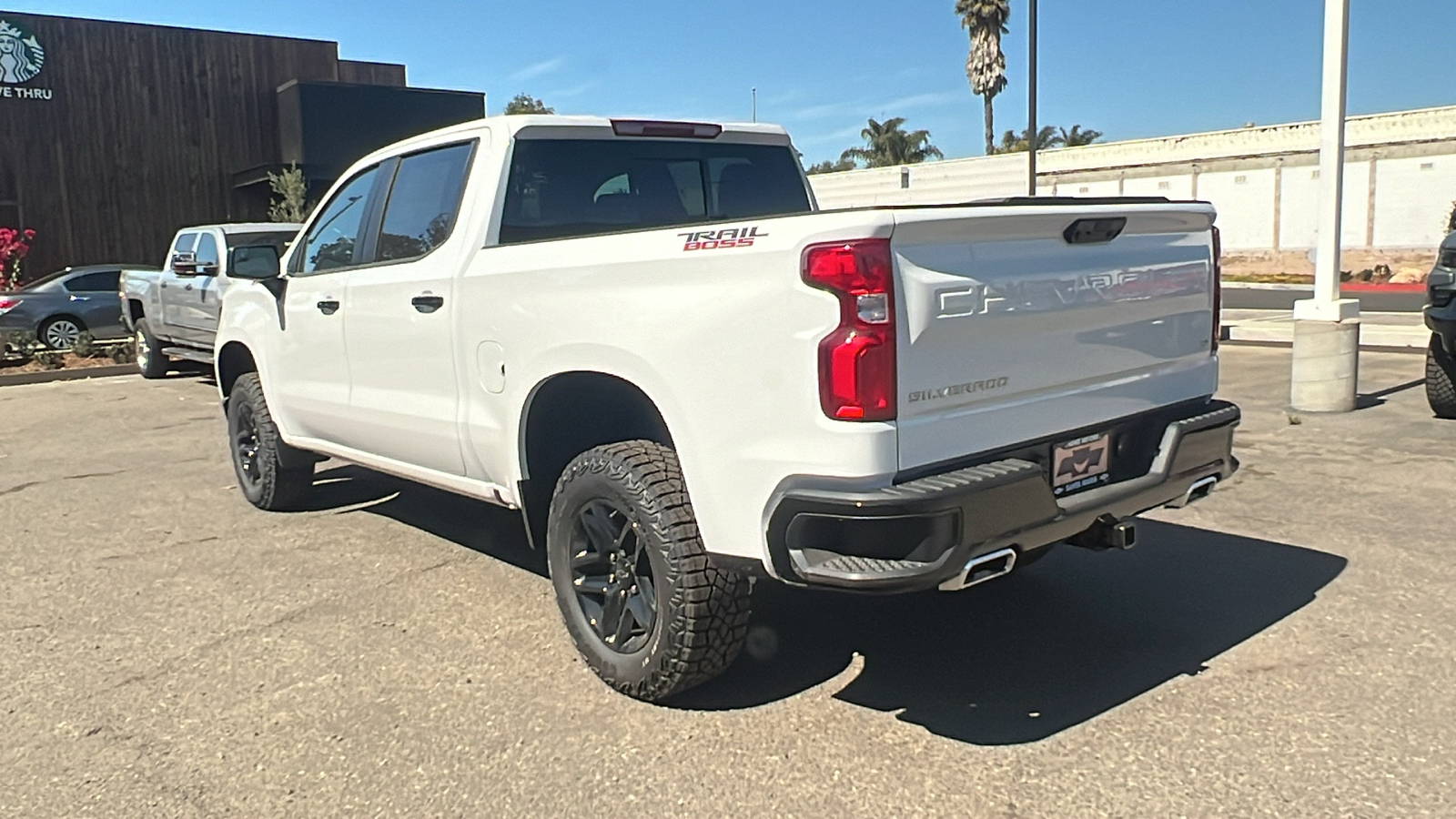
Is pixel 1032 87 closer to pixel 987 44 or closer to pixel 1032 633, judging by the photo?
pixel 1032 633

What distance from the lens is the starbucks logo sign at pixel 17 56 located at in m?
23.7

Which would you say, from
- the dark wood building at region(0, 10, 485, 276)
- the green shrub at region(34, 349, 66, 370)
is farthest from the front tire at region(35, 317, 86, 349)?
the dark wood building at region(0, 10, 485, 276)

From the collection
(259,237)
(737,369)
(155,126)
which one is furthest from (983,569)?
(155,126)

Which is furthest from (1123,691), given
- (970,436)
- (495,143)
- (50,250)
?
(50,250)

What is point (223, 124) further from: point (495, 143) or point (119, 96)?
point (495, 143)

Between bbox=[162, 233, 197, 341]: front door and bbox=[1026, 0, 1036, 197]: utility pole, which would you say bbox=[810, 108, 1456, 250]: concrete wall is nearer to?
bbox=[1026, 0, 1036, 197]: utility pole

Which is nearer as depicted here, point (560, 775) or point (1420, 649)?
point (560, 775)

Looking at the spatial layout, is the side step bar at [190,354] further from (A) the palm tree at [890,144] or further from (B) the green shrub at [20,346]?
(A) the palm tree at [890,144]

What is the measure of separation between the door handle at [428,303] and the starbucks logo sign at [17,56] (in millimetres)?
24376

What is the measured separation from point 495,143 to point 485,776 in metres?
2.44

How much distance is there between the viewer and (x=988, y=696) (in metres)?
3.71

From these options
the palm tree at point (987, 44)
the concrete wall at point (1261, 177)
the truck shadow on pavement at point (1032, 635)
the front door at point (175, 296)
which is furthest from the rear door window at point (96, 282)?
the palm tree at point (987, 44)

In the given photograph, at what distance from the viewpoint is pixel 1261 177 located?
39625 mm

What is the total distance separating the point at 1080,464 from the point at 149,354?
44.2ft
